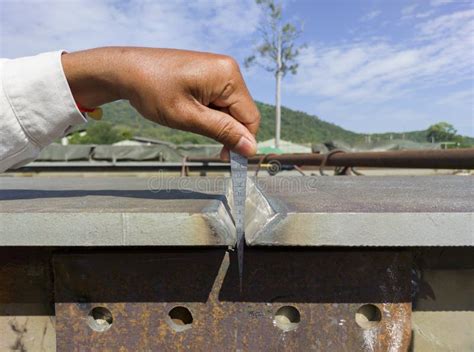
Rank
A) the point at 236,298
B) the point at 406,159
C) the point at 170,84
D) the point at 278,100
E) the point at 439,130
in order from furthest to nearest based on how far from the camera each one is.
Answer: the point at 439,130, the point at 278,100, the point at 406,159, the point at 236,298, the point at 170,84

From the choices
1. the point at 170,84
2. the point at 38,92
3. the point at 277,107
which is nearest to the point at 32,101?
the point at 38,92

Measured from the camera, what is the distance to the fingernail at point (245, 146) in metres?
1.05

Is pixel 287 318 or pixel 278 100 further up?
pixel 278 100

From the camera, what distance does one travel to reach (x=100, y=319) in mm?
1102

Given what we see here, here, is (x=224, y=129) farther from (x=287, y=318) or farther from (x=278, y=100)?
(x=278, y=100)

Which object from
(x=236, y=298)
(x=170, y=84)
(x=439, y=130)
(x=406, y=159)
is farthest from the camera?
(x=439, y=130)

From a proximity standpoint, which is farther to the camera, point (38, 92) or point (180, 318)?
point (180, 318)

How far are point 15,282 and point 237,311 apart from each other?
30.2 inches

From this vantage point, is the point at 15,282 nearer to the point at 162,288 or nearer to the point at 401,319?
the point at 162,288

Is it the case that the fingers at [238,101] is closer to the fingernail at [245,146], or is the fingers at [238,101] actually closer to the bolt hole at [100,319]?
the fingernail at [245,146]

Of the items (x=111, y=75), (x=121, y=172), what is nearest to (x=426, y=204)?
(x=111, y=75)

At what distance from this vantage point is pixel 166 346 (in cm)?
105

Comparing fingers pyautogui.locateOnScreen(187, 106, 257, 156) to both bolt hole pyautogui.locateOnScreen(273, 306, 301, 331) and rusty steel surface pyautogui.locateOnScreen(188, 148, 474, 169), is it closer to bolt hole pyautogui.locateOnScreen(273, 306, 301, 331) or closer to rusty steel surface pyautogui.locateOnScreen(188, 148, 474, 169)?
bolt hole pyautogui.locateOnScreen(273, 306, 301, 331)

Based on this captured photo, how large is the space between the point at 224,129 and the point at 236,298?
52 cm
